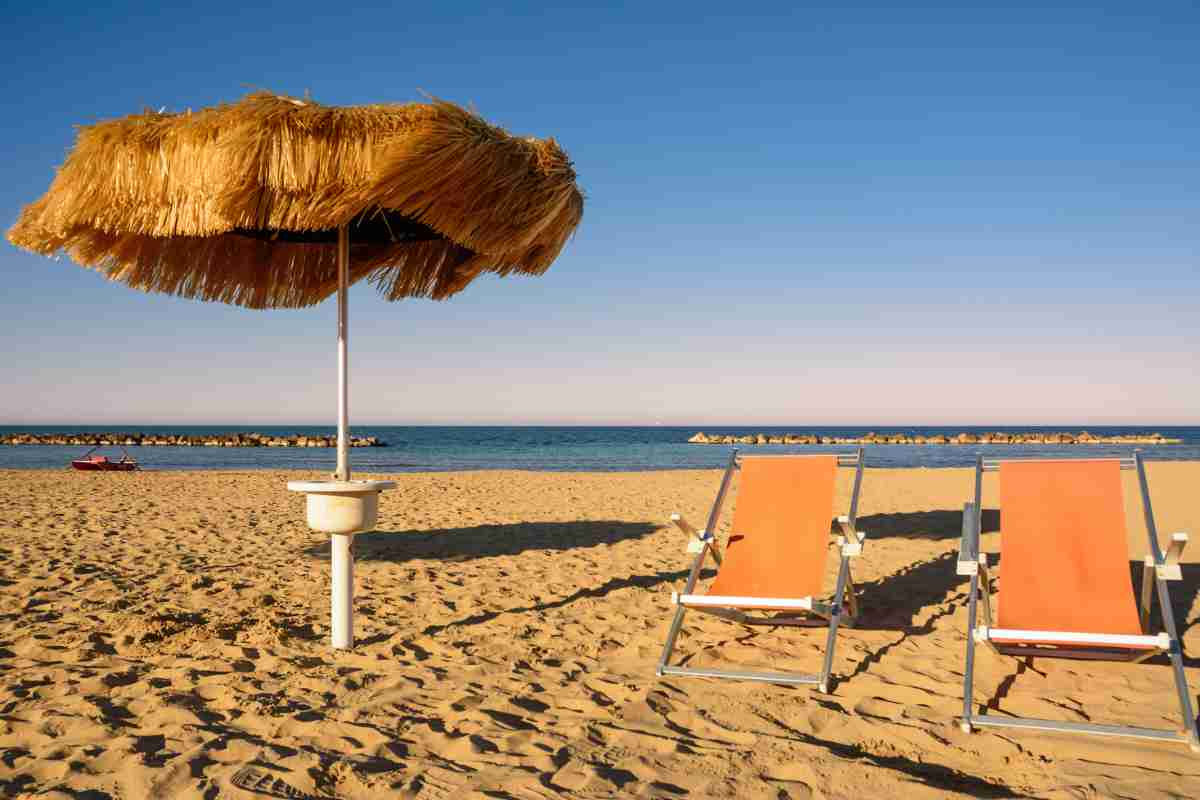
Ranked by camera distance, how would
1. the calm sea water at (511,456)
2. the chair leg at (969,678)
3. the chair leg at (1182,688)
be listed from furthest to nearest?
1. the calm sea water at (511,456)
2. the chair leg at (969,678)
3. the chair leg at (1182,688)

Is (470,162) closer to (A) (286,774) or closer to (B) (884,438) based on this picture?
(A) (286,774)

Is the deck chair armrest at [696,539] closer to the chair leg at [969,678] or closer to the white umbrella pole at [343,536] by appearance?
the chair leg at [969,678]

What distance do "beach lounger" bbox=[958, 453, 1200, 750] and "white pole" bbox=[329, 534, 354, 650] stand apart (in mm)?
2519

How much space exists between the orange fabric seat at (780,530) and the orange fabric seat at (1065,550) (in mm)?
801

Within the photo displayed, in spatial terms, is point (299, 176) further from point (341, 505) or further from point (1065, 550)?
point (1065, 550)

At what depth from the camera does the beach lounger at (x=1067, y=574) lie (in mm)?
2986

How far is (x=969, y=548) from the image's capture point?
3.31 meters

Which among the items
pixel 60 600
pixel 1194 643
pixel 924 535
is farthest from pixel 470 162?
pixel 924 535

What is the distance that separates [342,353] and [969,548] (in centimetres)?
A: 281

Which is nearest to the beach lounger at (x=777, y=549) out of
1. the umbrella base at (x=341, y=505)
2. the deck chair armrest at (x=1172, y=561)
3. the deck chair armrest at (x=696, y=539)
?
the deck chair armrest at (x=696, y=539)

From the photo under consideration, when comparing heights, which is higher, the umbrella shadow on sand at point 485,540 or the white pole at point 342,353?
the white pole at point 342,353

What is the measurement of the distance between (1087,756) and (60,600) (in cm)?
493

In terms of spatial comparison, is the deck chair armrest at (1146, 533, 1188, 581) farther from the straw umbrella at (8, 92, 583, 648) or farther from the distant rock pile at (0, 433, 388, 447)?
the distant rock pile at (0, 433, 388, 447)

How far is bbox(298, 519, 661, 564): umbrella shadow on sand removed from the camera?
6.45m
